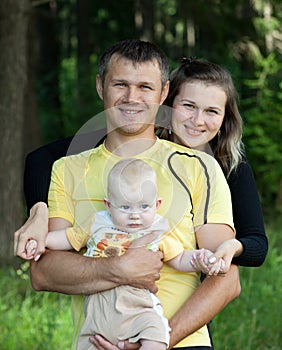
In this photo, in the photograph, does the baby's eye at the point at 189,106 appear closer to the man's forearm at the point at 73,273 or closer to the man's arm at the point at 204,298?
the man's arm at the point at 204,298

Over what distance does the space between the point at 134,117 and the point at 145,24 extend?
16462 millimetres

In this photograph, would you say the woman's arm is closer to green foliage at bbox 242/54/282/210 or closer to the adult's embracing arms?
the adult's embracing arms

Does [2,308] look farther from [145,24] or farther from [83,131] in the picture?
[145,24]

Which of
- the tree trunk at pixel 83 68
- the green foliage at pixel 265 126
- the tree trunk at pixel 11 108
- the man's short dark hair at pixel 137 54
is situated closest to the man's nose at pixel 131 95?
the man's short dark hair at pixel 137 54

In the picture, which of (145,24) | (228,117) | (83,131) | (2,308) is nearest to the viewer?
(83,131)

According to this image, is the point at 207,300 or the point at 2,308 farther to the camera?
the point at 2,308

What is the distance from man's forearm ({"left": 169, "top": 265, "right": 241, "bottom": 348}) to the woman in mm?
200

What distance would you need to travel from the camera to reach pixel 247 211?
11.1 ft

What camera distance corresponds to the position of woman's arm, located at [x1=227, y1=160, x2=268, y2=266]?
3.32 metres

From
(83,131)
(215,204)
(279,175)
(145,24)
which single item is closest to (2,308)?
(83,131)

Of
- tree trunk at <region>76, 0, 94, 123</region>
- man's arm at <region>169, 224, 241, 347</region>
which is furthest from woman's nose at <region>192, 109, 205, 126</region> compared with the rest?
tree trunk at <region>76, 0, 94, 123</region>

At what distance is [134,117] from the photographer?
3.09 meters

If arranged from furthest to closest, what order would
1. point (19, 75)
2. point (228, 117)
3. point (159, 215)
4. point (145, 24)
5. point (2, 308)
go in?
point (145, 24) < point (19, 75) < point (2, 308) < point (228, 117) < point (159, 215)

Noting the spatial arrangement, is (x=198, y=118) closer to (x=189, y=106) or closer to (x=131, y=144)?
(x=189, y=106)
